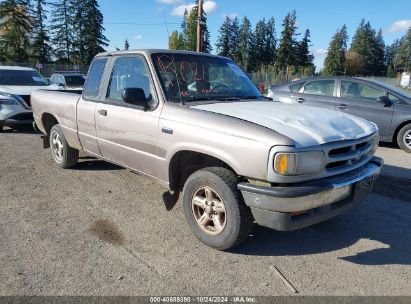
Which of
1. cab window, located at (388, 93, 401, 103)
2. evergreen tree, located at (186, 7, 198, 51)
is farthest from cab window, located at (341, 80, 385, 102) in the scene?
evergreen tree, located at (186, 7, 198, 51)

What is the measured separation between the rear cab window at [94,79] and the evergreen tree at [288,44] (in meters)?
83.8

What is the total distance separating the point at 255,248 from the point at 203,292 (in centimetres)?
→ 89

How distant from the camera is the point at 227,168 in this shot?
11.8ft

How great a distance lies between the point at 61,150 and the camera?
6.21 m

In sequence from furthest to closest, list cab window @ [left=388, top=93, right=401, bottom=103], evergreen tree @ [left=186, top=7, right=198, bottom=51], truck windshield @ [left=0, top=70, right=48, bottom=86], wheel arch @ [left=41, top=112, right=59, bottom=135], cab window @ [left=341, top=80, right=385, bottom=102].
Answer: evergreen tree @ [left=186, top=7, right=198, bottom=51], truck windshield @ [left=0, top=70, right=48, bottom=86], cab window @ [left=341, top=80, right=385, bottom=102], cab window @ [left=388, top=93, right=401, bottom=103], wheel arch @ [left=41, top=112, right=59, bottom=135]

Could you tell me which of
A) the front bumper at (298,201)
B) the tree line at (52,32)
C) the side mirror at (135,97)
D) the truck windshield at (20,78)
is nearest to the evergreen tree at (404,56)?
the tree line at (52,32)

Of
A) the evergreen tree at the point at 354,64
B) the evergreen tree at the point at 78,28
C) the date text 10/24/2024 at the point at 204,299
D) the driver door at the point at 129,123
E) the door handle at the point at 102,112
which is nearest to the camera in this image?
the date text 10/24/2024 at the point at 204,299

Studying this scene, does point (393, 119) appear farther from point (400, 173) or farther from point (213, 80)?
point (213, 80)

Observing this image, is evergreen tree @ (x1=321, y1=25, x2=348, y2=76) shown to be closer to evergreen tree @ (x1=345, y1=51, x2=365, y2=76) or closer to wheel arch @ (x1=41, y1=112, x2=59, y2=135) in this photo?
evergreen tree @ (x1=345, y1=51, x2=365, y2=76)

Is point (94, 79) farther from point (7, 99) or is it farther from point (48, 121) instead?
point (7, 99)

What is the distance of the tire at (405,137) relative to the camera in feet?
27.7

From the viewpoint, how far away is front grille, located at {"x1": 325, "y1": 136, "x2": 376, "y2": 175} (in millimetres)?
3223

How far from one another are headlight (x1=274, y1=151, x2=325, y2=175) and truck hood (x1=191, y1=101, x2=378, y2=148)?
84 millimetres

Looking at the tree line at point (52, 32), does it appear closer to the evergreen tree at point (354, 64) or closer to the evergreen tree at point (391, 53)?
the evergreen tree at point (354, 64)
